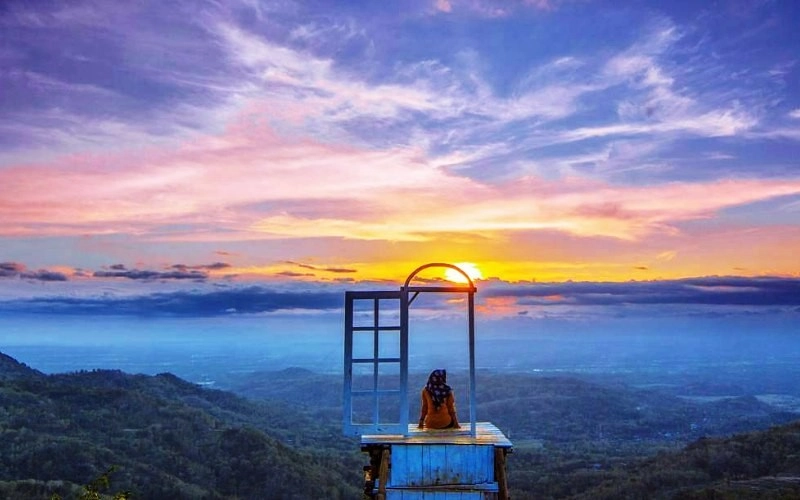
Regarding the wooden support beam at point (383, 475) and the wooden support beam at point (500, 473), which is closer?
the wooden support beam at point (500, 473)

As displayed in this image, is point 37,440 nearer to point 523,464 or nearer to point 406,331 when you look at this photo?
point 523,464

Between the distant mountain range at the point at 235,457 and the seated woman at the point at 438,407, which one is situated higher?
the seated woman at the point at 438,407

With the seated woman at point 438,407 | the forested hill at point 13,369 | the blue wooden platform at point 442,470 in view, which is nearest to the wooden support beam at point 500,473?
the blue wooden platform at point 442,470

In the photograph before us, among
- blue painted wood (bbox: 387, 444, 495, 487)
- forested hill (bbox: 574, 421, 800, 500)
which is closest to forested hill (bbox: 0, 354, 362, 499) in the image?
forested hill (bbox: 574, 421, 800, 500)

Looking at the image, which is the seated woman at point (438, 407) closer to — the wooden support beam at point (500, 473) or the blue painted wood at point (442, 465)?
the blue painted wood at point (442, 465)

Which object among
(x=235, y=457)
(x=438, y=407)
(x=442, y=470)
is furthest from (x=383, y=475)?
(x=235, y=457)

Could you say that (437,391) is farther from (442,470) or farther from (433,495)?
(433,495)
